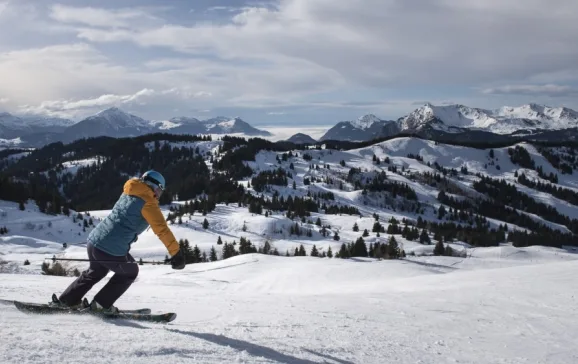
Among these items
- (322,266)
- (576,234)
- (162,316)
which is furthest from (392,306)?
(576,234)

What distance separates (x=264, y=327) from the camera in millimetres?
8625

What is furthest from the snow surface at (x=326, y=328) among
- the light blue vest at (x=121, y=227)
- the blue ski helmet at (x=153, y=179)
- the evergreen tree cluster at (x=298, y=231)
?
the evergreen tree cluster at (x=298, y=231)

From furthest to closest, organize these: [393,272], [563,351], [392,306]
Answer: [393,272] < [392,306] < [563,351]

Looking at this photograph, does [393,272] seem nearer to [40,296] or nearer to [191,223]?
[40,296]

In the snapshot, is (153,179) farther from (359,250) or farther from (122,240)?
(359,250)

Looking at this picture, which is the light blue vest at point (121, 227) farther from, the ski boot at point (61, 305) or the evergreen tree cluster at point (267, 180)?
the evergreen tree cluster at point (267, 180)

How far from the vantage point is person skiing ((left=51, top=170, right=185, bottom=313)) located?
7.37 m

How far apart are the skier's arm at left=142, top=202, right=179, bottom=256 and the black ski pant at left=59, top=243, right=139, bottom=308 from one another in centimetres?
102

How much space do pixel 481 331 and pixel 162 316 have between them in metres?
7.19

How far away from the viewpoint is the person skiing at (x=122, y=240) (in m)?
7.37

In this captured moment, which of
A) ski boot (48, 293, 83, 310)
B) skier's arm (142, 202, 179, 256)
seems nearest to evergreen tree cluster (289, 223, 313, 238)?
ski boot (48, 293, 83, 310)

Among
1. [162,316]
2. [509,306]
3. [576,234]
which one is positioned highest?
[162,316]

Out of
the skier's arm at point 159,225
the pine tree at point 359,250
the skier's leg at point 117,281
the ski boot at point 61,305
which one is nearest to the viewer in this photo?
the skier's arm at point 159,225

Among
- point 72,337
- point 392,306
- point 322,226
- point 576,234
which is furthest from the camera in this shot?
point 576,234
